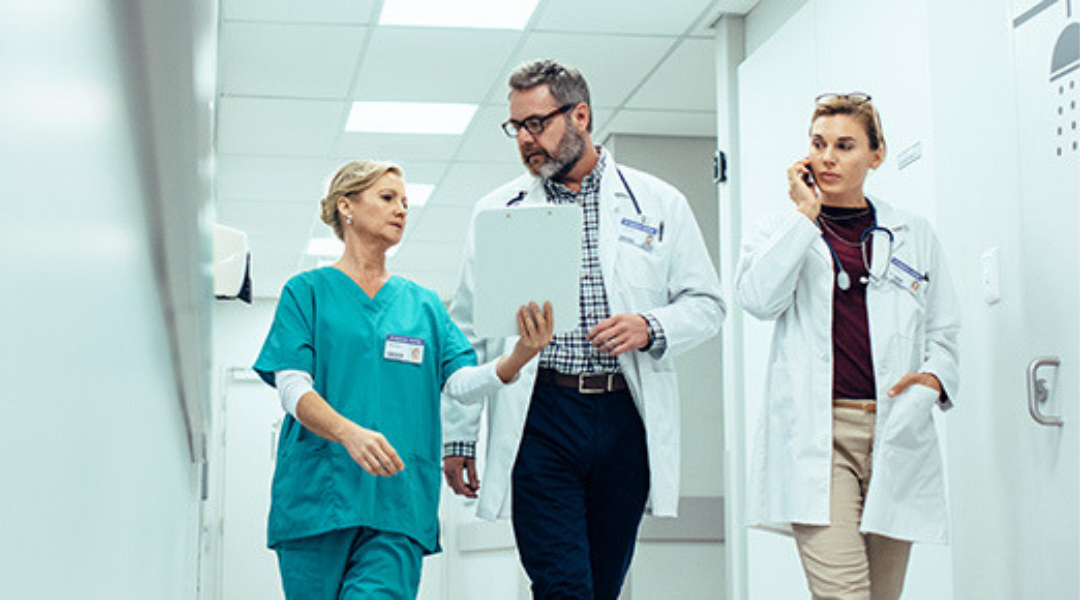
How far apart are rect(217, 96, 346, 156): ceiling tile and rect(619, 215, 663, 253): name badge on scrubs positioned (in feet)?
12.5

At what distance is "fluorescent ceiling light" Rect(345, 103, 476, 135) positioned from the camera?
641cm

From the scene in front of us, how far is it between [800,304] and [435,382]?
2.51ft

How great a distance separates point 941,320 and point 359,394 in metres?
1.19

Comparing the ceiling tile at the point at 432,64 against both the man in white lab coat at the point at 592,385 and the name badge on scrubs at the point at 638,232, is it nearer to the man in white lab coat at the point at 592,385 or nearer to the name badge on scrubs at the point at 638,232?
the man in white lab coat at the point at 592,385

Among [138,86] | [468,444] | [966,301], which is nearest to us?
[138,86]

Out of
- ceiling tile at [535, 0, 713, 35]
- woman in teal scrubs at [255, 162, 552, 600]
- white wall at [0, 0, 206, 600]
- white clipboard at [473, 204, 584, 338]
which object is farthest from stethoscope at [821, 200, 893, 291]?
ceiling tile at [535, 0, 713, 35]

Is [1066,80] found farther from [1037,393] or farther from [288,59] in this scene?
[288,59]

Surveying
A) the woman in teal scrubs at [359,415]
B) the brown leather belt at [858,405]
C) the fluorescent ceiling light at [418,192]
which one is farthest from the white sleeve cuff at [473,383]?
the fluorescent ceiling light at [418,192]

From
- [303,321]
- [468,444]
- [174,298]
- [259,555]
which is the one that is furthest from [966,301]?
[259,555]

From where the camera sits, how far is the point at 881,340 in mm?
2562

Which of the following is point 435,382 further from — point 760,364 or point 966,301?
point 760,364

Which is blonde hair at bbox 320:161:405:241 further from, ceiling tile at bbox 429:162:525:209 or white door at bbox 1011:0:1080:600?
ceiling tile at bbox 429:162:525:209

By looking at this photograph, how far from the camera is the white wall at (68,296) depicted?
51 cm

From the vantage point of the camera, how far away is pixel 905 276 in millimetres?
2594
